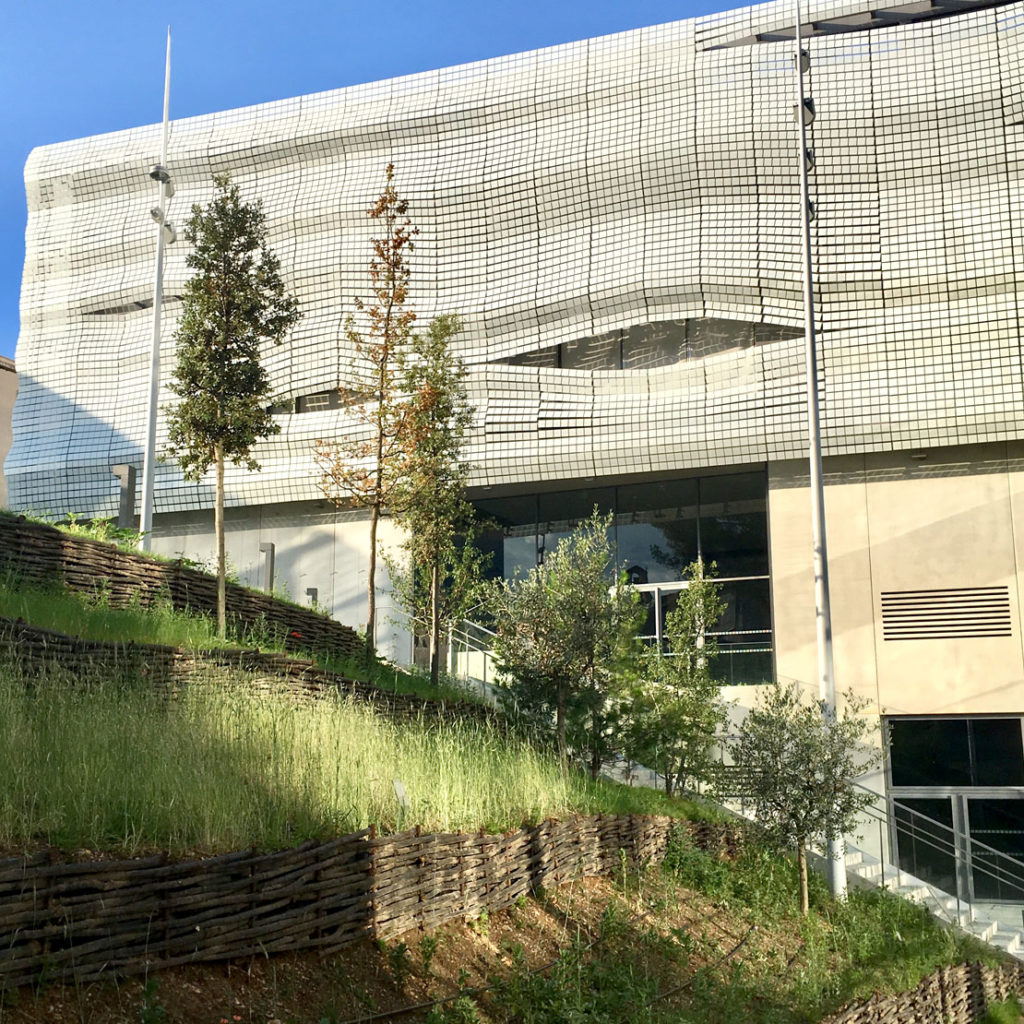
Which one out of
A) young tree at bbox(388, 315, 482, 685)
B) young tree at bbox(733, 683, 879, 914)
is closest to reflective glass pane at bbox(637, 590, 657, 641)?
young tree at bbox(388, 315, 482, 685)

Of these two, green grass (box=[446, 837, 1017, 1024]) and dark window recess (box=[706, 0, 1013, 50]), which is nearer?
green grass (box=[446, 837, 1017, 1024])

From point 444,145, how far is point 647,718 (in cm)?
1801

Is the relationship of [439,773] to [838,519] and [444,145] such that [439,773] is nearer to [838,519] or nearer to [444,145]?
[838,519]

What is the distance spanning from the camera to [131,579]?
15820 mm

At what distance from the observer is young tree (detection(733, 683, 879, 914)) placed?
47.6 feet

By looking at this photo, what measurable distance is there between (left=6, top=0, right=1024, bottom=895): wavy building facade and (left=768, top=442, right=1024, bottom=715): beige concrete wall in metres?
0.06

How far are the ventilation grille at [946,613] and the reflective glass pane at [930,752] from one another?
1850 millimetres

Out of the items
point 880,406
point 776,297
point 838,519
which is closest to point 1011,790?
point 838,519

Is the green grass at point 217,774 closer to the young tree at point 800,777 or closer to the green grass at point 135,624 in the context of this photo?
the green grass at point 135,624

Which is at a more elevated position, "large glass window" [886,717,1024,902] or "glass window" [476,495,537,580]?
"glass window" [476,495,537,580]

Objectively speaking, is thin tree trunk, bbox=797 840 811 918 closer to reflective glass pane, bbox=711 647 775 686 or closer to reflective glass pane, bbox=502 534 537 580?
reflective glass pane, bbox=711 647 775 686

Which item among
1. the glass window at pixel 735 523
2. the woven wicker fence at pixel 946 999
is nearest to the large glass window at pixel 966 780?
the glass window at pixel 735 523

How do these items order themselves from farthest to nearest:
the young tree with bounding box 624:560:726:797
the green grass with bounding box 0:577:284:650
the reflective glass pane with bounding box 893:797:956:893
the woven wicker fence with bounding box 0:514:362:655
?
the reflective glass pane with bounding box 893:797:956:893
the young tree with bounding box 624:560:726:797
the woven wicker fence with bounding box 0:514:362:655
the green grass with bounding box 0:577:284:650

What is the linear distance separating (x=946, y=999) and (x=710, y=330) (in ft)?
55.4
